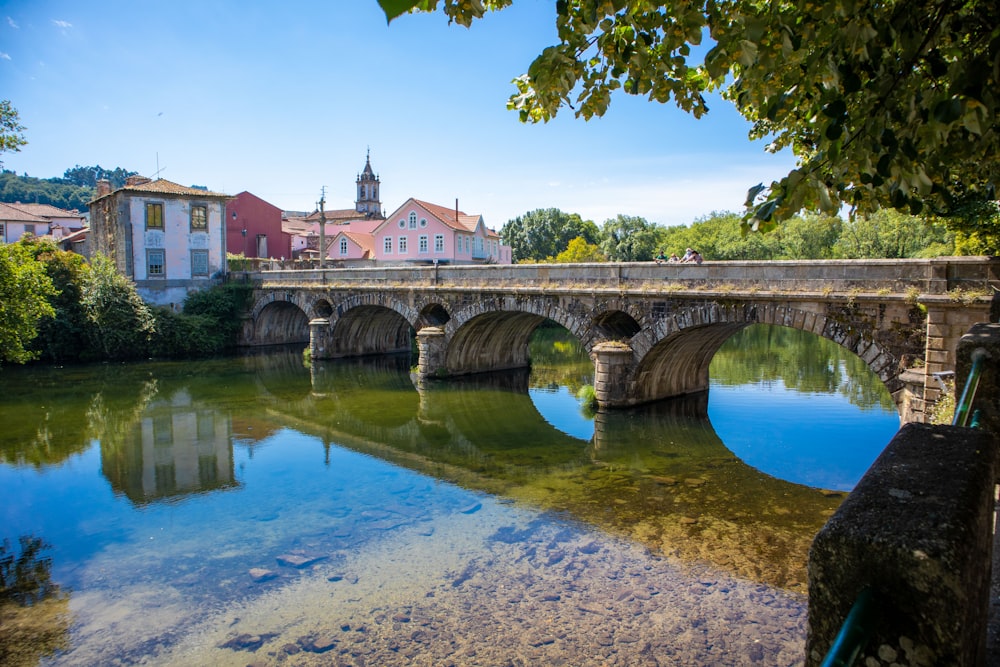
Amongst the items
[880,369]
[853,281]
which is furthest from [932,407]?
[853,281]

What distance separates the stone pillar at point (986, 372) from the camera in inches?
151

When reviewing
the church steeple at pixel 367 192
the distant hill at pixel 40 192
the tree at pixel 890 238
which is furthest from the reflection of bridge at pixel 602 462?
the distant hill at pixel 40 192

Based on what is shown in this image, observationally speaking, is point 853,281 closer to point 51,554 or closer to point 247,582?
point 247,582

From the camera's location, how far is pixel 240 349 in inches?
1503

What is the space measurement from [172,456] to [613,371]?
12103 mm

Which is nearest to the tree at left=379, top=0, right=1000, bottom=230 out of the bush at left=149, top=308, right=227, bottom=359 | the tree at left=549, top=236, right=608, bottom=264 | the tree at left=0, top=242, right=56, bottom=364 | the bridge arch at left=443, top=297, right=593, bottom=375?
the tree at left=0, top=242, right=56, bottom=364

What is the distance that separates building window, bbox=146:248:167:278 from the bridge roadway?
20.9 ft

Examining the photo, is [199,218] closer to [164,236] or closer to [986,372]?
[164,236]

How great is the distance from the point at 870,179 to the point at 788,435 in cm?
1495

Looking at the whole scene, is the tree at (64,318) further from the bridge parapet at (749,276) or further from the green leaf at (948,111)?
the green leaf at (948,111)

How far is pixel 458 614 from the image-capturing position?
28.9 ft

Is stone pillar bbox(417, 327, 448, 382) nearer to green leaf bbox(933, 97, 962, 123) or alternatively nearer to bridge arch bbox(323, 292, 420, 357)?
bridge arch bbox(323, 292, 420, 357)

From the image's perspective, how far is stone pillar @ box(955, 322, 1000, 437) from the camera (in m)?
3.83

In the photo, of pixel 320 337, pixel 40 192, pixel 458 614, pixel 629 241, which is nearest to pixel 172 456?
pixel 458 614
